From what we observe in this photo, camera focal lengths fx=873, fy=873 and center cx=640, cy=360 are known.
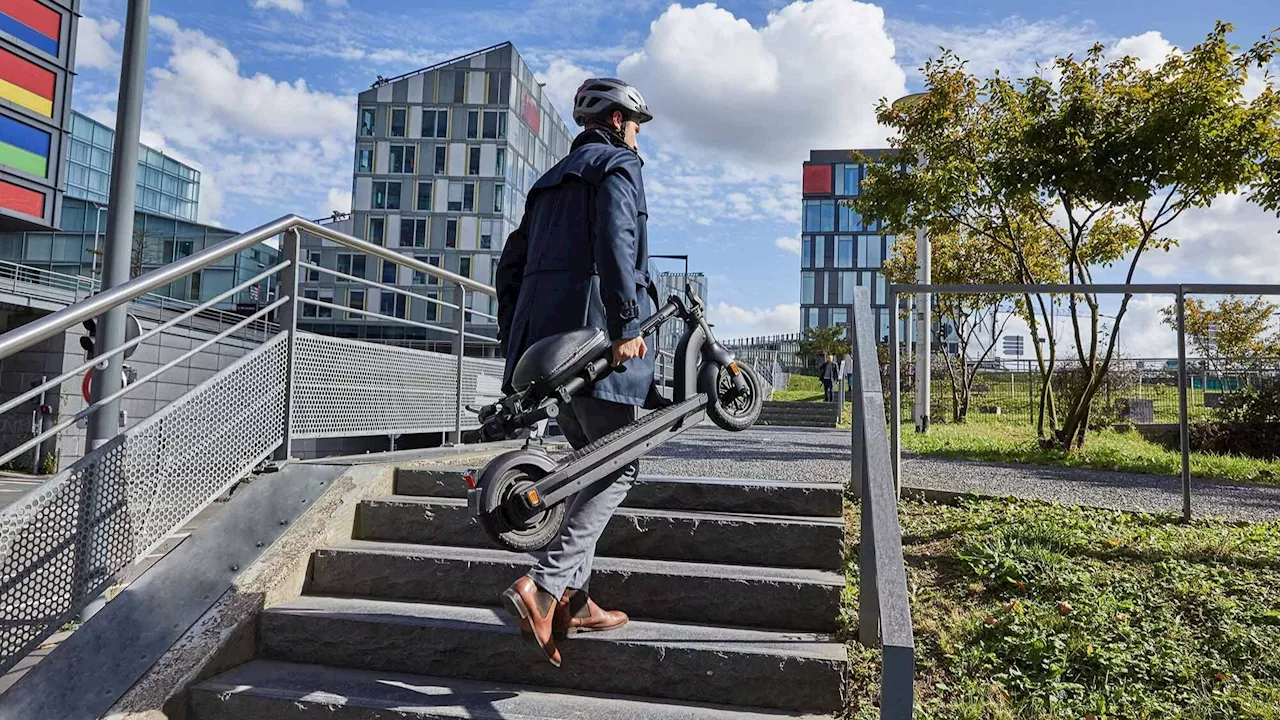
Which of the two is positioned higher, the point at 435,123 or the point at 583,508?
the point at 435,123

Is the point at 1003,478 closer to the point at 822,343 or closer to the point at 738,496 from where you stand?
the point at 738,496

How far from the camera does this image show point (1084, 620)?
11.7ft

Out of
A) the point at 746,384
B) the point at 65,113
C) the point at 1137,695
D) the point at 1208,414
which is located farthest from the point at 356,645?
the point at 65,113

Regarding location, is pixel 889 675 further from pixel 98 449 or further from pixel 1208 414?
pixel 1208 414

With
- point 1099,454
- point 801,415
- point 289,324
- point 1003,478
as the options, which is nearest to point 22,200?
point 801,415

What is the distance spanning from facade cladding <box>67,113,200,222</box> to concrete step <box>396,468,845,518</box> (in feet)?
153

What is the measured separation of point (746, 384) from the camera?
3.69m

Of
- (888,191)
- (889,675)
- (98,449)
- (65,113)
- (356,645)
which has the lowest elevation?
(356,645)

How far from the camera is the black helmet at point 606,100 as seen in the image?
3.33 m

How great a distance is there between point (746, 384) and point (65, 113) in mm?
22053

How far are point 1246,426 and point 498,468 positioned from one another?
7058 mm

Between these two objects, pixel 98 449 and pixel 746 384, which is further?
pixel 746 384

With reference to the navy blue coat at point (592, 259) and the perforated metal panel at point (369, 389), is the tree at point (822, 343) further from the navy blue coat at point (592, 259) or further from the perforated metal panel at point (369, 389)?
the navy blue coat at point (592, 259)

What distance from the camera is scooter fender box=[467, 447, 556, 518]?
283cm
